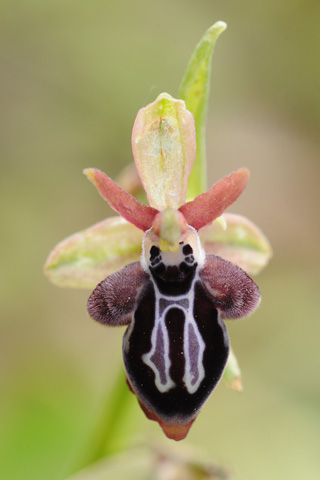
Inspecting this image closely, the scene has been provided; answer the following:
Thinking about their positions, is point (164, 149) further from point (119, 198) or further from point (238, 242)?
point (238, 242)

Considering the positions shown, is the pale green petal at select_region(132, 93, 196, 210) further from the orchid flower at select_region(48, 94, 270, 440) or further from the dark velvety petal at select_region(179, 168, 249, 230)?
the dark velvety petal at select_region(179, 168, 249, 230)

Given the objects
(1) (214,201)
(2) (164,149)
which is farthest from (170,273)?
(2) (164,149)

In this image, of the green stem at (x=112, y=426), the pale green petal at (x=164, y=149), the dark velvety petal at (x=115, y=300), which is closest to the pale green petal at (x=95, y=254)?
the pale green petal at (x=164, y=149)

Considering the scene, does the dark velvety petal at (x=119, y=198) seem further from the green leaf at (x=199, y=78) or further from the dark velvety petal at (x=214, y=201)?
the green leaf at (x=199, y=78)

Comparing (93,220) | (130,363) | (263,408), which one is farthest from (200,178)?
(93,220)

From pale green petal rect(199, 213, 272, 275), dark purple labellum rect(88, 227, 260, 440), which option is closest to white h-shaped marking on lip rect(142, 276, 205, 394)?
dark purple labellum rect(88, 227, 260, 440)

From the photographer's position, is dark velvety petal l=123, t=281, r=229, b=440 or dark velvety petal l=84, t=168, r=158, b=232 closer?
dark velvety petal l=123, t=281, r=229, b=440
